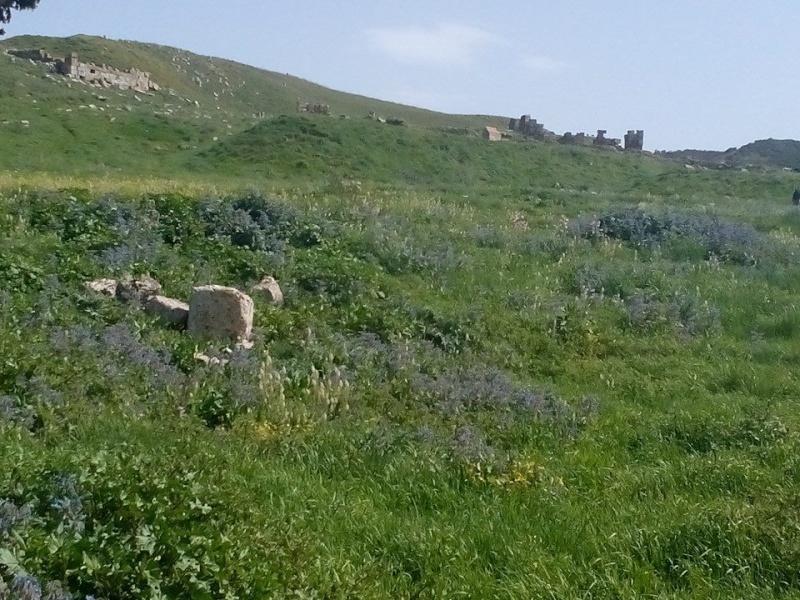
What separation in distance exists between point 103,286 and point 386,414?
163 inches

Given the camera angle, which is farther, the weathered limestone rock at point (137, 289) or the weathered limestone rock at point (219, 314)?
the weathered limestone rock at point (137, 289)

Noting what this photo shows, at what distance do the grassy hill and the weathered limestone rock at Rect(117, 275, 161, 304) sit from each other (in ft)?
1.04

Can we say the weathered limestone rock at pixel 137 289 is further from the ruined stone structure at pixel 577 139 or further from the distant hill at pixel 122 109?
the ruined stone structure at pixel 577 139

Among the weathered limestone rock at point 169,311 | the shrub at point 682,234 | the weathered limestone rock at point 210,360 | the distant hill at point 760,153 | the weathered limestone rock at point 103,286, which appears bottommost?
the weathered limestone rock at point 210,360

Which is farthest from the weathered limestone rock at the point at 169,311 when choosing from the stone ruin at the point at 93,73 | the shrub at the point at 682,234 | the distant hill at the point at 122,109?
the stone ruin at the point at 93,73

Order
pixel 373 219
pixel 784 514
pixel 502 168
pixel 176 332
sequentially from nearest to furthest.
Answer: pixel 784 514 → pixel 176 332 → pixel 373 219 → pixel 502 168

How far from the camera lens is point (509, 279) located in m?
13.0

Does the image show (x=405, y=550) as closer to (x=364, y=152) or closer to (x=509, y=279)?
(x=509, y=279)

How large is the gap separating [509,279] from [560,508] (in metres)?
7.36

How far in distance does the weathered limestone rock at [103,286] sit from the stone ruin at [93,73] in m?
49.9

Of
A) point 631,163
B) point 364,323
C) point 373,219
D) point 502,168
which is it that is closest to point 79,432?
point 364,323

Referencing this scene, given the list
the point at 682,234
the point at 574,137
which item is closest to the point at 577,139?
the point at 574,137

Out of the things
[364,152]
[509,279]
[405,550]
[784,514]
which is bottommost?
[405,550]

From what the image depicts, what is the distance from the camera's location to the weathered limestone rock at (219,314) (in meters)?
9.23
